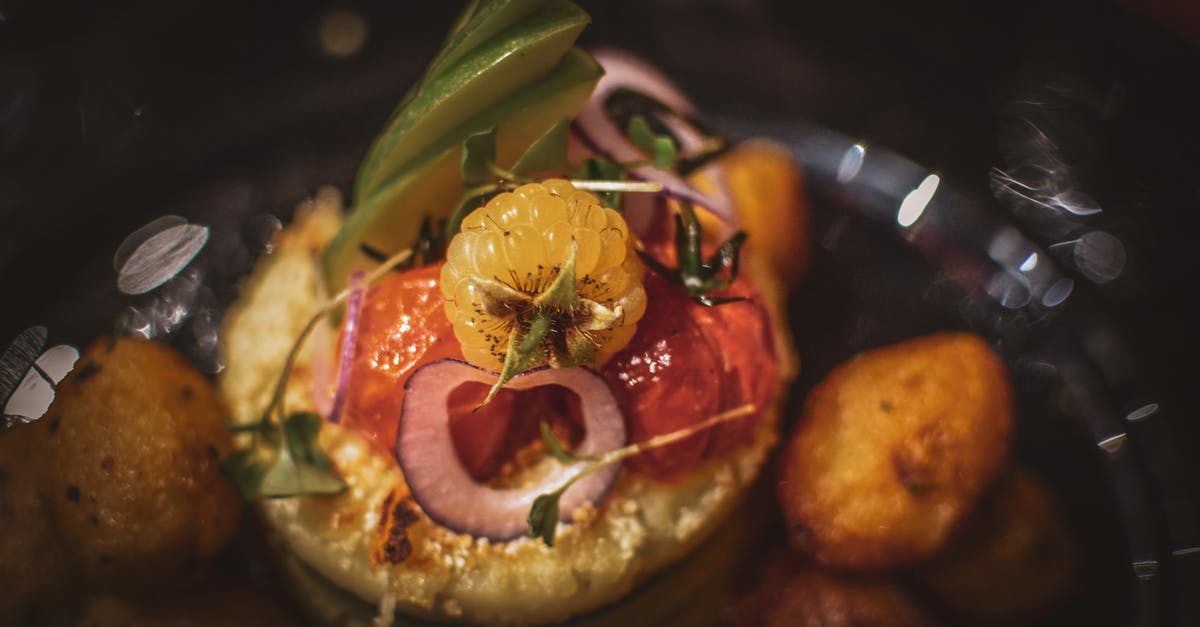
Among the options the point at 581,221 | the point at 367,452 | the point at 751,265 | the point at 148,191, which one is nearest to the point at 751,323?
the point at 751,265

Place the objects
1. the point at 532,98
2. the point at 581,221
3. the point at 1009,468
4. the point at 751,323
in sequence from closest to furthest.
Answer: the point at 581,221, the point at 532,98, the point at 751,323, the point at 1009,468

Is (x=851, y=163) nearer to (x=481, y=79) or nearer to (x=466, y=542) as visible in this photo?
(x=481, y=79)

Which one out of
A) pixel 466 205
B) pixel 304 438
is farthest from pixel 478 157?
pixel 304 438

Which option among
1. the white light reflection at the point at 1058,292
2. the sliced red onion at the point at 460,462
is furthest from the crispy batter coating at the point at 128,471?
the white light reflection at the point at 1058,292

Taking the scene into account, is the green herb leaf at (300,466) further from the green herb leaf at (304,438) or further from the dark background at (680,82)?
the dark background at (680,82)

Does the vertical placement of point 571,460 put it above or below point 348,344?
below

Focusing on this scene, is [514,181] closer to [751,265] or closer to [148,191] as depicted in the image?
[751,265]
